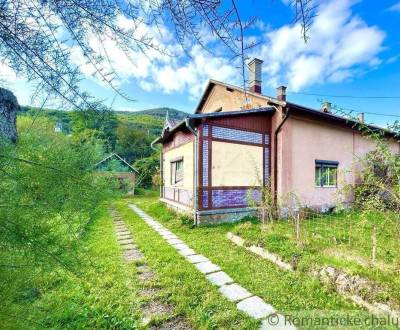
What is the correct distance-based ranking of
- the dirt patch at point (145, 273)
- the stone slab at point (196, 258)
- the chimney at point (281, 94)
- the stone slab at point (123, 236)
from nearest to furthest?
1. the dirt patch at point (145, 273)
2. the stone slab at point (196, 258)
3. the stone slab at point (123, 236)
4. the chimney at point (281, 94)

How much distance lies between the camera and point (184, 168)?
980 cm

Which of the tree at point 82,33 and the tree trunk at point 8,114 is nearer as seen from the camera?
the tree at point 82,33

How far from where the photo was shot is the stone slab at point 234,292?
3.30 m

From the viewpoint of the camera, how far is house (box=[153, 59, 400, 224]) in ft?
26.4

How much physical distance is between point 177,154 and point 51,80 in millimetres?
9286

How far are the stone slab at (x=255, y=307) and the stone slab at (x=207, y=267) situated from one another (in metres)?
1.09

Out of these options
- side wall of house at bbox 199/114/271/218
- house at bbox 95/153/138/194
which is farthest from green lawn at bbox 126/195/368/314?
side wall of house at bbox 199/114/271/218

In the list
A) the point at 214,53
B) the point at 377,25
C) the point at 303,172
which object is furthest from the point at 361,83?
the point at 214,53

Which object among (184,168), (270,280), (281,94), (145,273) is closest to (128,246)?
(145,273)

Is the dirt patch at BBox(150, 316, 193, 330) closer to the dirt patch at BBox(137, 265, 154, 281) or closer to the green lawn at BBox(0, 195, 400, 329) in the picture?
the green lawn at BBox(0, 195, 400, 329)

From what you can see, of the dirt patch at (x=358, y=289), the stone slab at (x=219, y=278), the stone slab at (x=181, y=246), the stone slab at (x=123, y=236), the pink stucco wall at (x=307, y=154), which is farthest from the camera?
the pink stucco wall at (x=307, y=154)

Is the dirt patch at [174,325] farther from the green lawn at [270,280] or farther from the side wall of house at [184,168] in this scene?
the side wall of house at [184,168]

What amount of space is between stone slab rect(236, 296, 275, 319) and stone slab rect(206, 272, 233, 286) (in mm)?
586

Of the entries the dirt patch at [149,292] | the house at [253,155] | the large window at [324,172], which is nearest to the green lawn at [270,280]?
the dirt patch at [149,292]
